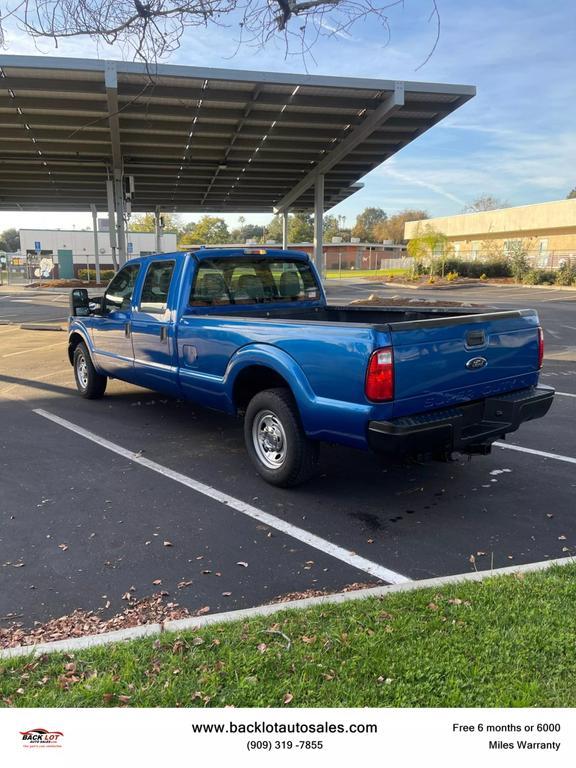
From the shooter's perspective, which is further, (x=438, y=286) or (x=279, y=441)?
(x=438, y=286)

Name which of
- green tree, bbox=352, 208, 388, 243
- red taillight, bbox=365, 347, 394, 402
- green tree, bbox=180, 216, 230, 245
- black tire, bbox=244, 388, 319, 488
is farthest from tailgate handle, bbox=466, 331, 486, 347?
green tree, bbox=352, 208, 388, 243

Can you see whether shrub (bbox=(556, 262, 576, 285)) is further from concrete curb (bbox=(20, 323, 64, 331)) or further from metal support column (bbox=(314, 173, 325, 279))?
concrete curb (bbox=(20, 323, 64, 331))

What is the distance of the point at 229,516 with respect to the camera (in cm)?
455

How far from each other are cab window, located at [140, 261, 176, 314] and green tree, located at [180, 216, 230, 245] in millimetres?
74508

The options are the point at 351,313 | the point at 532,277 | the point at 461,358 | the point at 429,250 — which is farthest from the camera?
the point at 429,250

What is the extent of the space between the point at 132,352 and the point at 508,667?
5370mm

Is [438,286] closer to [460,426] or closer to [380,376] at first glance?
[460,426]

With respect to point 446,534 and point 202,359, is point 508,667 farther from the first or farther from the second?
point 202,359

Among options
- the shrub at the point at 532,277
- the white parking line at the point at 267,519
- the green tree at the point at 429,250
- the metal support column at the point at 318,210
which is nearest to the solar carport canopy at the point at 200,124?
the metal support column at the point at 318,210

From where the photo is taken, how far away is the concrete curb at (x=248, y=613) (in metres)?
2.86

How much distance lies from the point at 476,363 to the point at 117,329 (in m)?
4.45

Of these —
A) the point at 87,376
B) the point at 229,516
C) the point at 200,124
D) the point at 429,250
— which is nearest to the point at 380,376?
the point at 229,516

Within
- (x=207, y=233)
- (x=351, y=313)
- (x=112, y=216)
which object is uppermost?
(x=207, y=233)
